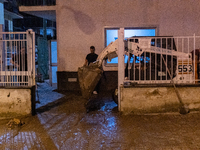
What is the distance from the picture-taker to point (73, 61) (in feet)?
29.7

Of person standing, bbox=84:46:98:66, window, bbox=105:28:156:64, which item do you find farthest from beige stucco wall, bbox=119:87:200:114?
window, bbox=105:28:156:64

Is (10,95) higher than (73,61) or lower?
lower

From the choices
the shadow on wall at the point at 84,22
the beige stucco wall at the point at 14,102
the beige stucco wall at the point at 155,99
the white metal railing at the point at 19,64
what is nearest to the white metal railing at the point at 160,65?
the beige stucco wall at the point at 155,99

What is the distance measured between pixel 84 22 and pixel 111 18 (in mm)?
1151

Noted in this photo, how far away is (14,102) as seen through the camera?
17.5ft

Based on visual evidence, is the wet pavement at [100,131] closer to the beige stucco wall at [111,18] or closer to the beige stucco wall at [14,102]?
the beige stucco wall at [14,102]

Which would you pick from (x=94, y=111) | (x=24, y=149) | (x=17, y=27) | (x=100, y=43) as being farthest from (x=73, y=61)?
(x=17, y=27)

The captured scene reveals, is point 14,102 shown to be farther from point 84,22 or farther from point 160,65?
point 84,22

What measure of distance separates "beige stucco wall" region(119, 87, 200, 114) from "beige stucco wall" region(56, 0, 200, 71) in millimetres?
4141

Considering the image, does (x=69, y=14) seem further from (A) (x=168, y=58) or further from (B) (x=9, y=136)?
(B) (x=9, y=136)

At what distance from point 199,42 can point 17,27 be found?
20.3 metres

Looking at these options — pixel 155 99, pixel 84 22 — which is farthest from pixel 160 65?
pixel 84 22

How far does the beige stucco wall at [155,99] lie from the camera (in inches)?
206

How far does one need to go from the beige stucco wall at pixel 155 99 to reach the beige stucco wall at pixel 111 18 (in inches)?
163
